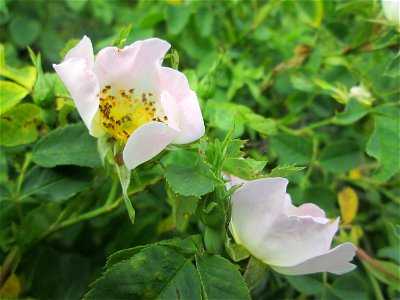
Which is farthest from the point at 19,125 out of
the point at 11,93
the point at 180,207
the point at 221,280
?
the point at 221,280

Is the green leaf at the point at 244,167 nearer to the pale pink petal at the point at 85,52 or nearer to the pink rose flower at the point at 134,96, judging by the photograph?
the pink rose flower at the point at 134,96

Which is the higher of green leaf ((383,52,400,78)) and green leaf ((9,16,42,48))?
green leaf ((383,52,400,78))

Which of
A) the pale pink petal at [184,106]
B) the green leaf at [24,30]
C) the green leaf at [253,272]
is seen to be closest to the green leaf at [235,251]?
the green leaf at [253,272]

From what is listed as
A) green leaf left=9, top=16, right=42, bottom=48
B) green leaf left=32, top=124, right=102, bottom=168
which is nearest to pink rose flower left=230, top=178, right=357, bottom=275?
green leaf left=32, top=124, right=102, bottom=168

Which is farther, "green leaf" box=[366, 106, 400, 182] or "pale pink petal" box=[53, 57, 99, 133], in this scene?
"green leaf" box=[366, 106, 400, 182]

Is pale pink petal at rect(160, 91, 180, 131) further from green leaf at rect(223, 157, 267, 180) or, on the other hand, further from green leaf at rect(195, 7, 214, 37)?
green leaf at rect(195, 7, 214, 37)

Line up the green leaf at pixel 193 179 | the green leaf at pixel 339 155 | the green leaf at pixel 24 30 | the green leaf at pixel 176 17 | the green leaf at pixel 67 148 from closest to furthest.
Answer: the green leaf at pixel 193 179, the green leaf at pixel 67 148, the green leaf at pixel 339 155, the green leaf at pixel 176 17, the green leaf at pixel 24 30

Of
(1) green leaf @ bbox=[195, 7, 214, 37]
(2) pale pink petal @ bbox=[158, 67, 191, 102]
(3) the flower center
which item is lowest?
(1) green leaf @ bbox=[195, 7, 214, 37]
